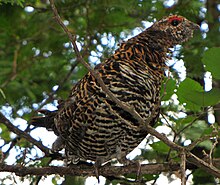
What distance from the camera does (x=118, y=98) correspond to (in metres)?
3.38

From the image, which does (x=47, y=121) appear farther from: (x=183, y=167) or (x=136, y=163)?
(x=183, y=167)

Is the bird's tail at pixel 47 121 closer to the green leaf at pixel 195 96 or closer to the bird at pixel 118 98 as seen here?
the bird at pixel 118 98

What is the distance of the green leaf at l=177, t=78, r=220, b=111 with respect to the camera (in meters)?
2.67

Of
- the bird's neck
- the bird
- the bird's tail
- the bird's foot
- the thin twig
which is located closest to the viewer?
the thin twig

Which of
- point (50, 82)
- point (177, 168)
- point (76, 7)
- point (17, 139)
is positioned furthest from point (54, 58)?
point (177, 168)

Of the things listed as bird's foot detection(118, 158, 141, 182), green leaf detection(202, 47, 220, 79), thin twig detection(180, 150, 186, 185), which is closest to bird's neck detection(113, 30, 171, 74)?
bird's foot detection(118, 158, 141, 182)

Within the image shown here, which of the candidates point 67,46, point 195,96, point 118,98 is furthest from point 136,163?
point 67,46

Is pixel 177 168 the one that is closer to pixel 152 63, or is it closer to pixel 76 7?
pixel 152 63

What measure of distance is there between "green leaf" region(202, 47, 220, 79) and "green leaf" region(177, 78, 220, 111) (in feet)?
0.27

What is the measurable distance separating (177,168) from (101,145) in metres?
0.71

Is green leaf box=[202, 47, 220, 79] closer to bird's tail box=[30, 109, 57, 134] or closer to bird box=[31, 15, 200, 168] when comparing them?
bird box=[31, 15, 200, 168]

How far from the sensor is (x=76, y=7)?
480 centimetres

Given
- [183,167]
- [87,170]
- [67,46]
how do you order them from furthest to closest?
[67,46] → [87,170] → [183,167]

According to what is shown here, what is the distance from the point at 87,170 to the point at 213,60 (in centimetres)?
133
